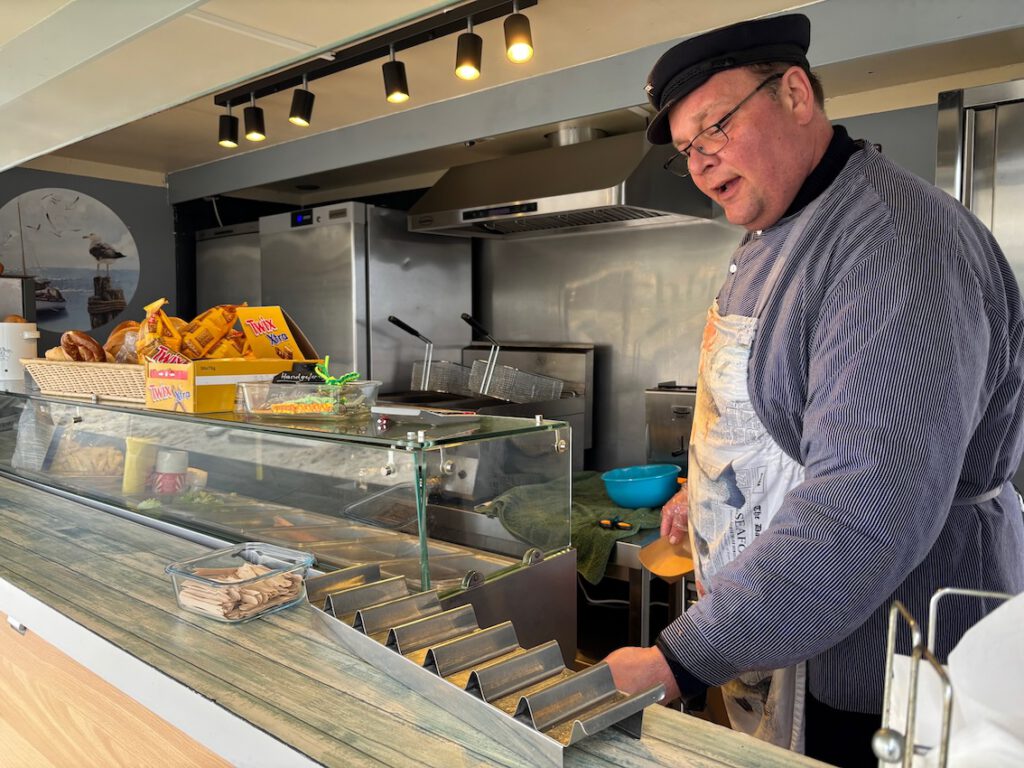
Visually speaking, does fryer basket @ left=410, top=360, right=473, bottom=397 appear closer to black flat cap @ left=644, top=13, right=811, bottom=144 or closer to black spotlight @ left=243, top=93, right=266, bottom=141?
black spotlight @ left=243, top=93, right=266, bottom=141

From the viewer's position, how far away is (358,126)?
13.5ft

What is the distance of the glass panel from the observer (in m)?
1.33

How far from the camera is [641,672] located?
0.93 meters

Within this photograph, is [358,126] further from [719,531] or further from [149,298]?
[719,531]

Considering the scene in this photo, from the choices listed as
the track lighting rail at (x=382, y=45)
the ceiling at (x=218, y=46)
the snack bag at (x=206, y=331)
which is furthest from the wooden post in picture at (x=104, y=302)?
the snack bag at (x=206, y=331)

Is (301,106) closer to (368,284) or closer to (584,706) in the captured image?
(368,284)

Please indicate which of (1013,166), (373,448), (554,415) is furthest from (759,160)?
(554,415)

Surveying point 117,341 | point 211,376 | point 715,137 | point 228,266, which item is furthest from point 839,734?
point 228,266

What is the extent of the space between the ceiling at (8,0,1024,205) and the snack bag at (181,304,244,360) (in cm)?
51

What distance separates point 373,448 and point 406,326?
2.97 meters

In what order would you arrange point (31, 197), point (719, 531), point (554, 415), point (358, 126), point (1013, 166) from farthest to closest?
1. point (31, 197)
2. point (358, 126)
3. point (554, 415)
4. point (1013, 166)
5. point (719, 531)

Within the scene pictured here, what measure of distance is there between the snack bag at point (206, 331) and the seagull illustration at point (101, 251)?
3575 millimetres

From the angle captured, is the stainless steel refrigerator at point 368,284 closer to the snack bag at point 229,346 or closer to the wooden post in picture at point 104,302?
the wooden post in picture at point 104,302

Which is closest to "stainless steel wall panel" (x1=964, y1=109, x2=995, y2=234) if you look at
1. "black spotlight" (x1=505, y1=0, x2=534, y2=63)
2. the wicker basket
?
"black spotlight" (x1=505, y1=0, x2=534, y2=63)
